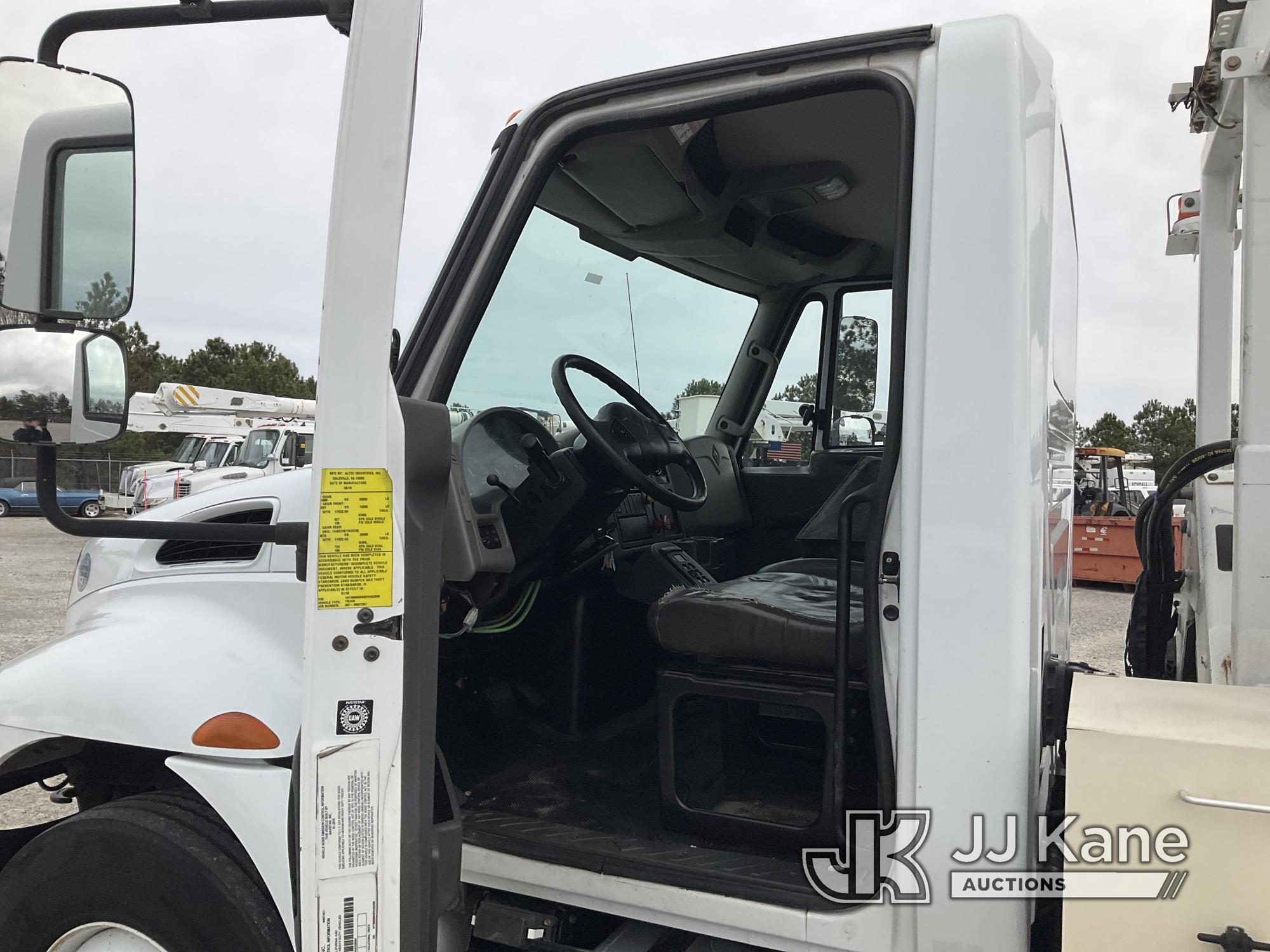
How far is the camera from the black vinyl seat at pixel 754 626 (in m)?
1.96


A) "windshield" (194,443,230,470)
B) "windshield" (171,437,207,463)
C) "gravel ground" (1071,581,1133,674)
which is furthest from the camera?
"windshield" (171,437,207,463)

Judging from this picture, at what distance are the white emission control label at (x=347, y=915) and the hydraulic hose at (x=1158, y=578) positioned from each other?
1876 mm

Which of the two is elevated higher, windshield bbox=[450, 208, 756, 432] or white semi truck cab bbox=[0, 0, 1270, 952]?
windshield bbox=[450, 208, 756, 432]

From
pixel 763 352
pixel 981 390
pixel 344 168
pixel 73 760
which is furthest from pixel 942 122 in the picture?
pixel 763 352

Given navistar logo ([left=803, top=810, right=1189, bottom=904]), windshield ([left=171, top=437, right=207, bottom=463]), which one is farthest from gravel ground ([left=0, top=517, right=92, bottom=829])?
navistar logo ([left=803, top=810, right=1189, bottom=904])

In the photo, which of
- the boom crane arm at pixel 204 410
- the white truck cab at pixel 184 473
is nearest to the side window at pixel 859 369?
the white truck cab at pixel 184 473

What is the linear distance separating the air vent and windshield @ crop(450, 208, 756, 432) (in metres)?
0.50

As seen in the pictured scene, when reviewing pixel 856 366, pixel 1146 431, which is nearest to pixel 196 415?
pixel 856 366

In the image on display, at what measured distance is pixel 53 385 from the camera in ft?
4.56

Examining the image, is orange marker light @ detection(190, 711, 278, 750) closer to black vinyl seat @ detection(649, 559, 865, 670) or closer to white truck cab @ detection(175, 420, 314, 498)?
black vinyl seat @ detection(649, 559, 865, 670)

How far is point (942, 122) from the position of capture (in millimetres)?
1559

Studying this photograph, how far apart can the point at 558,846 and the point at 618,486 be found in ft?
3.53

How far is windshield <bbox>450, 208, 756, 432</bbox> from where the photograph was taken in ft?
7.84

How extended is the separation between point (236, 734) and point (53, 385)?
72 centimetres
